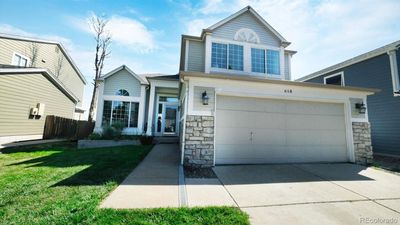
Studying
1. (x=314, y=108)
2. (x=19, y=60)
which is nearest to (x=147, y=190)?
(x=314, y=108)

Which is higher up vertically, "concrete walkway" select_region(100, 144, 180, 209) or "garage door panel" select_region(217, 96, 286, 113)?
"garage door panel" select_region(217, 96, 286, 113)

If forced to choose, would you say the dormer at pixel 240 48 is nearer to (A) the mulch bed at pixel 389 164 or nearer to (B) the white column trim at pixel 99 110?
(A) the mulch bed at pixel 389 164

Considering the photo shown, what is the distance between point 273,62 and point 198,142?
6.86 m

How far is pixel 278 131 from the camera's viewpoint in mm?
6422

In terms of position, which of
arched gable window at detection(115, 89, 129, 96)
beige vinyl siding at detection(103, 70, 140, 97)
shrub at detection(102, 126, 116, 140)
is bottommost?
shrub at detection(102, 126, 116, 140)

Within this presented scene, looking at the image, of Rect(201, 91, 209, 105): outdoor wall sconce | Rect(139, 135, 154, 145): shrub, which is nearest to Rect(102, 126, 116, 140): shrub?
Rect(139, 135, 154, 145): shrub

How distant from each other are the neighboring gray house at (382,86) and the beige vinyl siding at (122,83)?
1417 centimetres

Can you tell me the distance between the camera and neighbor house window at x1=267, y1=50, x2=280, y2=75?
376 inches

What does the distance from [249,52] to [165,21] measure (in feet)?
14.9

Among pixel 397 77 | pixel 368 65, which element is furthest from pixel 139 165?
pixel 368 65

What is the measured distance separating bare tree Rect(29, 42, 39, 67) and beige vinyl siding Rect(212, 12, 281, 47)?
586 inches

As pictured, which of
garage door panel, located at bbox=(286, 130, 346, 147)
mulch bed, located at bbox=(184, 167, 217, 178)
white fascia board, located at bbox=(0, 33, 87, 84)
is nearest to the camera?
mulch bed, located at bbox=(184, 167, 217, 178)

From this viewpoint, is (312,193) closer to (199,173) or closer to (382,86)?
(199,173)

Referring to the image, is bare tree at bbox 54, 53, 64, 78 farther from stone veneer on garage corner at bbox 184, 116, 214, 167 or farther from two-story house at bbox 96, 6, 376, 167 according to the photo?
stone veneer on garage corner at bbox 184, 116, 214, 167
